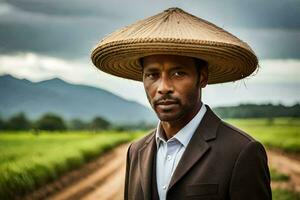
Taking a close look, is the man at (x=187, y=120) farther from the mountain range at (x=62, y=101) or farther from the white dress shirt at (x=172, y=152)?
the mountain range at (x=62, y=101)

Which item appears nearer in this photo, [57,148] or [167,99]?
[167,99]

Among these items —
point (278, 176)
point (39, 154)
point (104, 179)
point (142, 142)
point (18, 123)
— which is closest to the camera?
point (142, 142)

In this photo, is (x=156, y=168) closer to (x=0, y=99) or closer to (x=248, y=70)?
(x=248, y=70)

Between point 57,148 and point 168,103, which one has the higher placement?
point 168,103

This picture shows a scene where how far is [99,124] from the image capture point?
4.74 m

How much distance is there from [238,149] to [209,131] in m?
0.14

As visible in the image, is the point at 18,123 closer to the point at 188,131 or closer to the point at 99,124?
the point at 99,124

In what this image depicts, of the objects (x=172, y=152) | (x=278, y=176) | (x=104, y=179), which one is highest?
(x=172, y=152)

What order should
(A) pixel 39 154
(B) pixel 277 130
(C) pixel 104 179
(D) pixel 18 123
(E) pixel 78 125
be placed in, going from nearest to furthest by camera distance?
(B) pixel 277 130 < (D) pixel 18 123 < (A) pixel 39 154 < (E) pixel 78 125 < (C) pixel 104 179

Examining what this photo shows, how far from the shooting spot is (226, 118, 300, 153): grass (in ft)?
13.2

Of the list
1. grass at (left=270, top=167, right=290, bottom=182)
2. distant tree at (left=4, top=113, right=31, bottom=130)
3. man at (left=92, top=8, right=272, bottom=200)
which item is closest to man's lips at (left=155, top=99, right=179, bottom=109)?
man at (left=92, top=8, right=272, bottom=200)

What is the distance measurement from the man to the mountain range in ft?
8.54

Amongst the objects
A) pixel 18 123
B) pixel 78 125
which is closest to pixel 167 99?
pixel 18 123

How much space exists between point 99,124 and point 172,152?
10.6 feet
